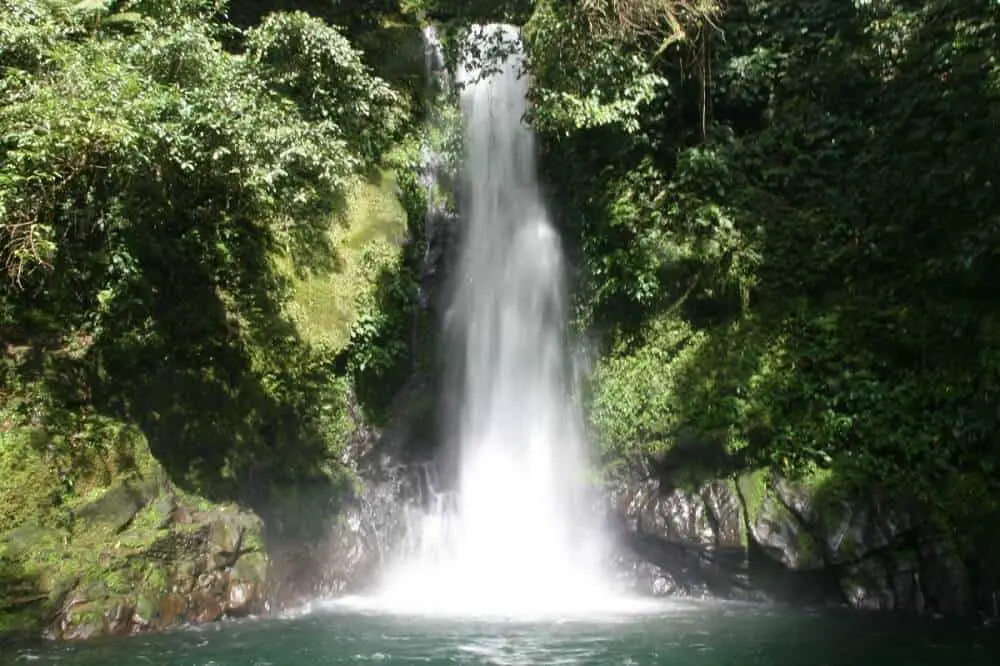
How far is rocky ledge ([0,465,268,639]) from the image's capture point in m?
7.45

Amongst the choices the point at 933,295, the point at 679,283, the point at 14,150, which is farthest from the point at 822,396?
the point at 14,150

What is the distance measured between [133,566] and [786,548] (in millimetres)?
6913

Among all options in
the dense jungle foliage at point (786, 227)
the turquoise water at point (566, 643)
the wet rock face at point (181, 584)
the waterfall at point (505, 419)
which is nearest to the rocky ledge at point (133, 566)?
the wet rock face at point (181, 584)

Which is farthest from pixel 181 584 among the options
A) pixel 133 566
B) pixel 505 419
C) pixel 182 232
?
pixel 505 419

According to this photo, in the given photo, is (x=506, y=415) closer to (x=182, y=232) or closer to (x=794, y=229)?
(x=794, y=229)

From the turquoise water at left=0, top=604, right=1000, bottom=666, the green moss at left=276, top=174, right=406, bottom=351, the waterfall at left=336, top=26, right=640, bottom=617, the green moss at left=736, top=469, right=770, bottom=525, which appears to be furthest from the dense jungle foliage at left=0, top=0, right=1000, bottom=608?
the turquoise water at left=0, top=604, right=1000, bottom=666

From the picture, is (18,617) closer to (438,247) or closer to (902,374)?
(438,247)

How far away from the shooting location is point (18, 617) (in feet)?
24.0

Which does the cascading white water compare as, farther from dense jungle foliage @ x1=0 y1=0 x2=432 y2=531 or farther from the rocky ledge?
the rocky ledge

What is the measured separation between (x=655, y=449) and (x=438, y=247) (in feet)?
16.6

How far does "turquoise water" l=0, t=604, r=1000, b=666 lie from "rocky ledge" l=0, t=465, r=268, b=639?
305 mm

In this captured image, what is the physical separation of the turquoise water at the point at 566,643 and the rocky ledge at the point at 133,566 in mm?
305

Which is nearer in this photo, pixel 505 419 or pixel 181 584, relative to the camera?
pixel 181 584

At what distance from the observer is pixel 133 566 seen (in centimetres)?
804
